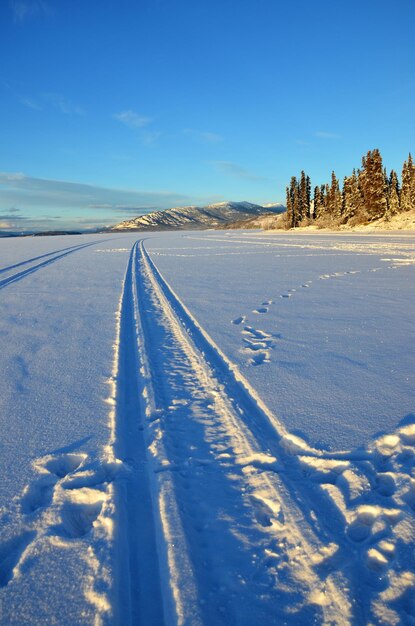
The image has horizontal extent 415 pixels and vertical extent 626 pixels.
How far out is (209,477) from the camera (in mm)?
2758

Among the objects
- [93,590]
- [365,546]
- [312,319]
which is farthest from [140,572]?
[312,319]

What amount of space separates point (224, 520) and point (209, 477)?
419mm

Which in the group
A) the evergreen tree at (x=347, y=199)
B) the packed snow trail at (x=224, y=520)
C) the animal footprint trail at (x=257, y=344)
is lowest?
the packed snow trail at (x=224, y=520)

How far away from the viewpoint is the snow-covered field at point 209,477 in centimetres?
188

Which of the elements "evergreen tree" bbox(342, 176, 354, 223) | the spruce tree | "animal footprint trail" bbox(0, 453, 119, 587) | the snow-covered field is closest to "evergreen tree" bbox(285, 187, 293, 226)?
the spruce tree

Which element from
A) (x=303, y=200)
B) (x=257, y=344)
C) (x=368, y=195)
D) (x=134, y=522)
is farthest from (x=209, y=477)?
(x=303, y=200)

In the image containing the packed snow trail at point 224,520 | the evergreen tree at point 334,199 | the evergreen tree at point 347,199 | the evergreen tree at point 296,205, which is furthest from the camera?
the evergreen tree at point 296,205

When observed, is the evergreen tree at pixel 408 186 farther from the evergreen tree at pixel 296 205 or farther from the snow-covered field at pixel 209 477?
the snow-covered field at pixel 209 477

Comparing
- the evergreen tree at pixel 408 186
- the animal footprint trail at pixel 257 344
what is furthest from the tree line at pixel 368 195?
the animal footprint trail at pixel 257 344

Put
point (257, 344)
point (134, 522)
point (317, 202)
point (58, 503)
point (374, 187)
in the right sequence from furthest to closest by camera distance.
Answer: point (317, 202), point (374, 187), point (257, 344), point (58, 503), point (134, 522)

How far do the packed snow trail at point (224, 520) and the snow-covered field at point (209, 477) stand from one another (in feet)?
0.04

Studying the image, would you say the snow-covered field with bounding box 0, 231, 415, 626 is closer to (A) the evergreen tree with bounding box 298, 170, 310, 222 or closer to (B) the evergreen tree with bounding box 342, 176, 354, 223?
(B) the evergreen tree with bounding box 342, 176, 354, 223

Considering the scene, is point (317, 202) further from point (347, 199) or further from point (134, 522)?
point (134, 522)

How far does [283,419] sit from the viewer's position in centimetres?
353
